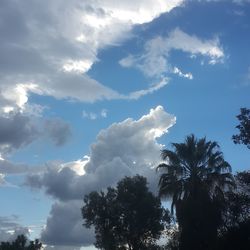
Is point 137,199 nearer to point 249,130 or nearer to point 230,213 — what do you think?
point 230,213

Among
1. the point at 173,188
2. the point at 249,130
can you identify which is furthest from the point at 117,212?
the point at 249,130

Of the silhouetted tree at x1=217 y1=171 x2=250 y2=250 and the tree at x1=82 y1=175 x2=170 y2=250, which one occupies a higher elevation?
the tree at x1=82 y1=175 x2=170 y2=250

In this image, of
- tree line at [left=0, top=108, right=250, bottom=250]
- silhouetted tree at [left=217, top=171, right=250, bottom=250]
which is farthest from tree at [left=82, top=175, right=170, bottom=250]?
silhouetted tree at [left=217, top=171, right=250, bottom=250]

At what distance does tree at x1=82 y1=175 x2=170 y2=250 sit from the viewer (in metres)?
50.4

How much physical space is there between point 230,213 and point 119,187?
57.1 feet

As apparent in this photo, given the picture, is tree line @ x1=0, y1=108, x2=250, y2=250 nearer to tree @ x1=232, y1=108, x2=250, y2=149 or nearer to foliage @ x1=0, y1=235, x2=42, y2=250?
tree @ x1=232, y1=108, x2=250, y2=149

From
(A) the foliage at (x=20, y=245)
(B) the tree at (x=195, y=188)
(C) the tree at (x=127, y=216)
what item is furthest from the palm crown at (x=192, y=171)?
(A) the foliage at (x=20, y=245)

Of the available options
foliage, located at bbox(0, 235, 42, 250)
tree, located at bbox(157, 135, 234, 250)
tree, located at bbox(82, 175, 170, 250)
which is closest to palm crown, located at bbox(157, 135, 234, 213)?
tree, located at bbox(157, 135, 234, 250)

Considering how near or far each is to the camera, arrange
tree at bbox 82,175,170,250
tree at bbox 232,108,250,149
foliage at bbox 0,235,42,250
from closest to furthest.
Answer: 1. tree at bbox 232,108,250,149
2. tree at bbox 82,175,170,250
3. foliage at bbox 0,235,42,250

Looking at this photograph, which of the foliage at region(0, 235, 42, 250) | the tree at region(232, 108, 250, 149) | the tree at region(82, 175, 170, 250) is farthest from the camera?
the foliage at region(0, 235, 42, 250)

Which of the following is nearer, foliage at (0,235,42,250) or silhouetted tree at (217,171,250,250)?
silhouetted tree at (217,171,250,250)

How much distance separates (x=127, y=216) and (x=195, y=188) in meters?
15.8

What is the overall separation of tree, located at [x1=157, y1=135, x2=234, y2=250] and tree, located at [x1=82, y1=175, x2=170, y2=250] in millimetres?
12106

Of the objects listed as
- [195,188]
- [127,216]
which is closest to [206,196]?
[195,188]
